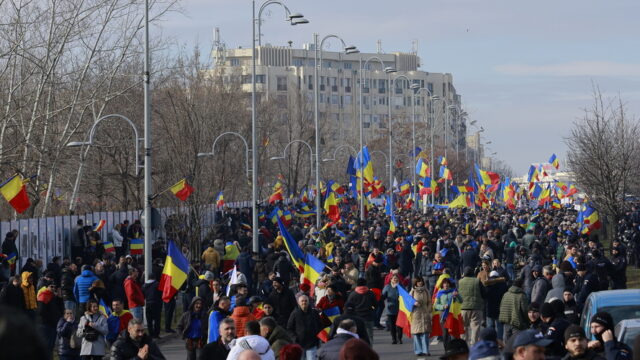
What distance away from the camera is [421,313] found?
1675 cm

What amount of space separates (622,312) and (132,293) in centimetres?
927

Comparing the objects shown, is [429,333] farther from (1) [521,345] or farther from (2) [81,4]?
(2) [81,4]

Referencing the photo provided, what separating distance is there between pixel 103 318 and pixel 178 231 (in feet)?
61.9

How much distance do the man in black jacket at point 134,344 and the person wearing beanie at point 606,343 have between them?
3562 mm

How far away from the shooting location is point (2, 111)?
3180cm

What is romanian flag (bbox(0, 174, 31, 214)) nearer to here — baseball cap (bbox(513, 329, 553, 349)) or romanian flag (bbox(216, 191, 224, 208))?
baseball cap (bbox(513, 329, 553, 349))

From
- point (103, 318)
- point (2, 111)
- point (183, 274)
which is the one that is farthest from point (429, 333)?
point (2, 111)

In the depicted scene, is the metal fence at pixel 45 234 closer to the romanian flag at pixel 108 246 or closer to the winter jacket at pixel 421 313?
the romanian flag at pixel 108 246

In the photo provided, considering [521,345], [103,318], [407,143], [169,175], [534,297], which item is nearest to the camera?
[521,345]

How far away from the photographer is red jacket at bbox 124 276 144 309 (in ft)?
60.0

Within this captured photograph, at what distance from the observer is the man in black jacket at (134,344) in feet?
31.0

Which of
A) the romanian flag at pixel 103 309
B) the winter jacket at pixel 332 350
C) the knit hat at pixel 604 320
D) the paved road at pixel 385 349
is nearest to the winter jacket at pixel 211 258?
the paved road at pixel 385 349

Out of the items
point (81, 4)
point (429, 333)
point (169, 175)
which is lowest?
point (429, 333)

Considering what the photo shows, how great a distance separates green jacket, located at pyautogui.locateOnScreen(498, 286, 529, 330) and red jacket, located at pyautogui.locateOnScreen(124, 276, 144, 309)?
6.15 metres
